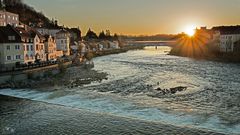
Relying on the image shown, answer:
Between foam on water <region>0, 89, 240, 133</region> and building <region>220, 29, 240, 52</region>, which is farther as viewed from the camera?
building <region>220, 29, 240, 52</region>

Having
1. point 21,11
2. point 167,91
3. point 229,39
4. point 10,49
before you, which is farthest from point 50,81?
point 21,11

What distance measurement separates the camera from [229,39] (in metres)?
58.4

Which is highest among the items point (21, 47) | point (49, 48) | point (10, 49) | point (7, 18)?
point (7, 18)

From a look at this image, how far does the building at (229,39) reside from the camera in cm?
5724

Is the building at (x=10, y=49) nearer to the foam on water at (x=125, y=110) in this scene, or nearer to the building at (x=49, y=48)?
the foam on water at (x=125, y=110)

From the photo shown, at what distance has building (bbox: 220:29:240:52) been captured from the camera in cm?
5724

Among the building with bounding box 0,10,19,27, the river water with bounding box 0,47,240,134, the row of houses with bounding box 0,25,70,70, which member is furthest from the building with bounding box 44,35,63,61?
the river water with bounding box 0,47,240,134

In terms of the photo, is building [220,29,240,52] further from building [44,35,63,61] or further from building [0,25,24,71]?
building [0,25,24,71]

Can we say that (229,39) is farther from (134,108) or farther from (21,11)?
(21,11)

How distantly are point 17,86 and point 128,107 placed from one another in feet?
41.1

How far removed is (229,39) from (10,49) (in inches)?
1645

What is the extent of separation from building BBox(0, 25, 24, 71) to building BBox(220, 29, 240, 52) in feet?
126

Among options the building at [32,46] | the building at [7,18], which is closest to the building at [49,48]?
the building at [32,46]

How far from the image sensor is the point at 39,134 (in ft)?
46.4
